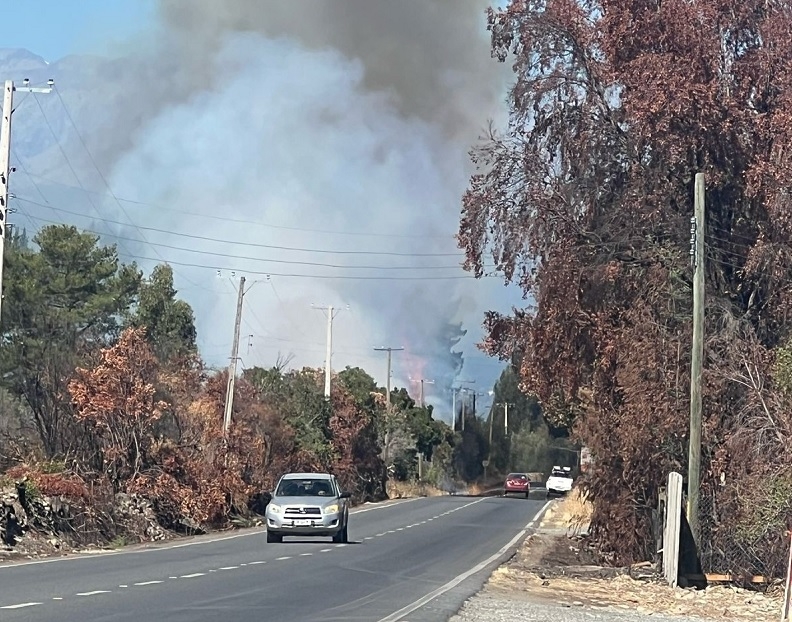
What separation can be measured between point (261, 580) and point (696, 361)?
9.64m

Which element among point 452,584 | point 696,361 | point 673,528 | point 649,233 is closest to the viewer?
point 452,584

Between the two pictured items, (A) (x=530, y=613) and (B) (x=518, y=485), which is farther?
(B) (x=518, y=485)

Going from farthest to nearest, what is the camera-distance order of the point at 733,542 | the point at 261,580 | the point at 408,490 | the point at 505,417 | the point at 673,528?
the point at 505,417 → the point at 408,490 → the point at 733,542 → the point at 673,528 → the point at 261,580

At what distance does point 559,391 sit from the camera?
33.0m

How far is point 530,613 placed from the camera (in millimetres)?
17672

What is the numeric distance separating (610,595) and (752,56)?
12537 mm

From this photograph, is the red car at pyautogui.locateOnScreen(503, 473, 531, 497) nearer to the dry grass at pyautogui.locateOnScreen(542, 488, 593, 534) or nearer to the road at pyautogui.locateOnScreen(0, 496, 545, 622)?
the dry grass at pyautogui.locateOnScreen(542, 488, 593, 534)

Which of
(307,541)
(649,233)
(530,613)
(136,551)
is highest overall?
(649,233)

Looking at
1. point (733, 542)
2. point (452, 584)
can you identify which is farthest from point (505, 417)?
point (452, 584)

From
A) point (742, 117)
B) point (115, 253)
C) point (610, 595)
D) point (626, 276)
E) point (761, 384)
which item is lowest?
point (610, 595)

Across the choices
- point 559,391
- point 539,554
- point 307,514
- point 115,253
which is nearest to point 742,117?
point 559,391

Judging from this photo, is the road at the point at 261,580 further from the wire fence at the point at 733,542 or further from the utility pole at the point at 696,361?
the wire fence at the point at 733,542

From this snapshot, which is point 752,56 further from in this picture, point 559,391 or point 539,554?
point 539,554

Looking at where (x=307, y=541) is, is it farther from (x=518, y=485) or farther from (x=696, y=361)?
(x=518, y=485)
